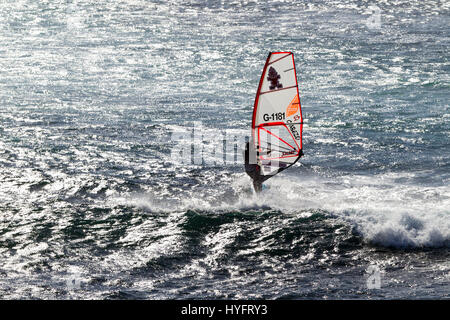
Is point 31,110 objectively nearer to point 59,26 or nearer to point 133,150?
point 133,150

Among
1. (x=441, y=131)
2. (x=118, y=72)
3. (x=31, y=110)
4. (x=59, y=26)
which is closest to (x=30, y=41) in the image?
(x=59, y=26)

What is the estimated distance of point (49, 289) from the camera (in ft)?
64.4

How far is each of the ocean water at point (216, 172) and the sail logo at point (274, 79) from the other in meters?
4.96

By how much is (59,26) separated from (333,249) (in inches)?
2088

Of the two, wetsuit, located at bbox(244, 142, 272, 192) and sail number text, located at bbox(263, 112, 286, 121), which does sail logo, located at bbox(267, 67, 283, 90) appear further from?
wetsuit, located at bbox(244, 142, 272, 192)

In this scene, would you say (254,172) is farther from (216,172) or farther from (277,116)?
(216,172)

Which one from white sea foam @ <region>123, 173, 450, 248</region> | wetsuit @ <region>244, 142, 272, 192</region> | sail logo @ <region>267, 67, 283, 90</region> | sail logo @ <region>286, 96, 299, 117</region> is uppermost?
sail logo @ <region>267, 67, 283, 90</region>

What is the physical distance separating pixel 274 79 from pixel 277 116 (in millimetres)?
1545

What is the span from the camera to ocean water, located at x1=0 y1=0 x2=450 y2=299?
20.8 m

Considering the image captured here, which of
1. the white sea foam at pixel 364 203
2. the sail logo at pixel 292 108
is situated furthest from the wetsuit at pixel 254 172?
the sail logo at pixel 292 108

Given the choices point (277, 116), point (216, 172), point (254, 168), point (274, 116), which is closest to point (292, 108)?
point (277, 116)

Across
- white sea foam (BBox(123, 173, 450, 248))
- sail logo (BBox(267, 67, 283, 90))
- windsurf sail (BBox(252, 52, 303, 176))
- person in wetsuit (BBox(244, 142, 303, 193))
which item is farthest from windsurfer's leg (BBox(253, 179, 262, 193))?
sail logo (BBox(267, 67, 283, 90))

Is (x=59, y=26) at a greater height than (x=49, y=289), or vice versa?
(x=59, y=26)

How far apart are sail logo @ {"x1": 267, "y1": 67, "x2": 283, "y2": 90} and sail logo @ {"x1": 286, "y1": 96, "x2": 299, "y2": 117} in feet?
2.77
